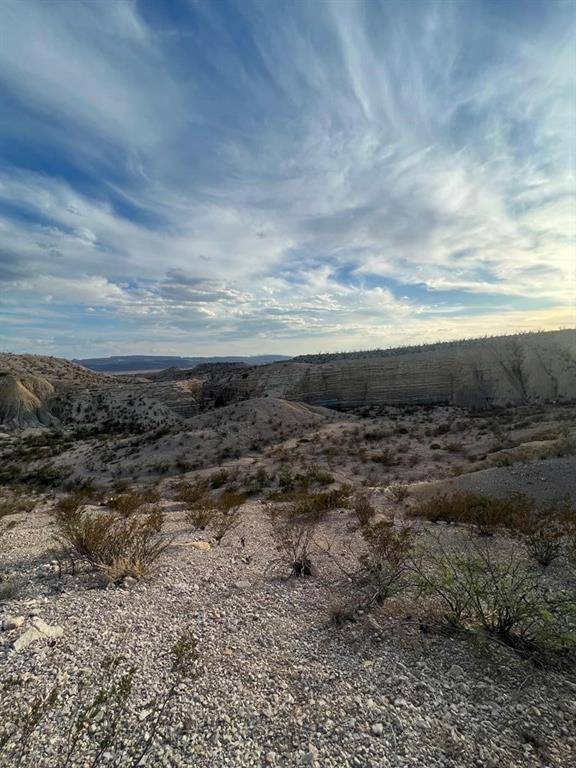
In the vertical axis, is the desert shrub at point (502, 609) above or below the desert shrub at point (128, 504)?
above

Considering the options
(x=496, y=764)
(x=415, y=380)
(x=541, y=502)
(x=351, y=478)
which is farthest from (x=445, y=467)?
(x=415, y=380)

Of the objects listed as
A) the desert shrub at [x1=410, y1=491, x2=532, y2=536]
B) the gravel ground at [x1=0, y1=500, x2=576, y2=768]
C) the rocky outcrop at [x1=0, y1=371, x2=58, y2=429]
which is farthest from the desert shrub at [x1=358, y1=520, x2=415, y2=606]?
the rocky outcrop at [x1=0, y1=371, x2=58, y2=429]

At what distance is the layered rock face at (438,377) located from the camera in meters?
39.7

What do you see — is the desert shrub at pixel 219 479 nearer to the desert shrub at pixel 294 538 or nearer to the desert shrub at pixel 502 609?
the desert shrub at pixel 294 538

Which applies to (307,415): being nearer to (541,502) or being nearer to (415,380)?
(415,380)

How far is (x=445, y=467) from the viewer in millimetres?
16562

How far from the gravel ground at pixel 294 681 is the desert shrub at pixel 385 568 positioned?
0.26 meters

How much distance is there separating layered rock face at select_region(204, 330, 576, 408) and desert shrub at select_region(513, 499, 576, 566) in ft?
112

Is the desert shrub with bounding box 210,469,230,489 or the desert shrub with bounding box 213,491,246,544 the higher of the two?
the desert shrub with bounding box 213,491,246,544

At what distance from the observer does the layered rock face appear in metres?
39.7

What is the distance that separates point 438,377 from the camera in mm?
42156

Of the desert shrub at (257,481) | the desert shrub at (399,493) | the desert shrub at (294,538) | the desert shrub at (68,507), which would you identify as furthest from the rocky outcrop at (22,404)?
the desert shrub at (399,493)

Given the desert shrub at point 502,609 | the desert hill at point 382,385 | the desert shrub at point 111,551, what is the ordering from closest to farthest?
the desert shrub at point 502,609
the desert shrub at point 111,551
the desert hill at point 382,385

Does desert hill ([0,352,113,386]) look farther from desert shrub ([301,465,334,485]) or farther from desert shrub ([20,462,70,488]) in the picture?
desert shrub ([301,465,334,485])
